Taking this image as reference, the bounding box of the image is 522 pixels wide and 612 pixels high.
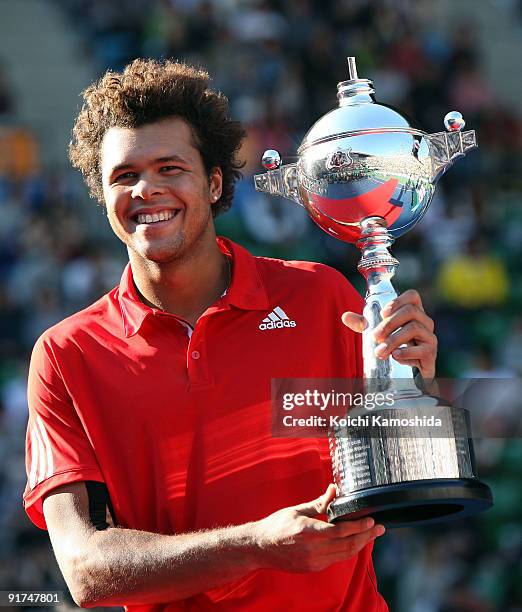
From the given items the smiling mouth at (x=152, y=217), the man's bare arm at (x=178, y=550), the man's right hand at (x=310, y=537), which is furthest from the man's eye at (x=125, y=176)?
the man's right hand at (x=310, y=537)

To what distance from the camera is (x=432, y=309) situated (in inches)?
340

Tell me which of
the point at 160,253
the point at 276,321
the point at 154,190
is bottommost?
the point at 276,321

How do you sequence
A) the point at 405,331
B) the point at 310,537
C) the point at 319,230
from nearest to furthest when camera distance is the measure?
the point at 310,537, the point at 405,331, the point at 319,230

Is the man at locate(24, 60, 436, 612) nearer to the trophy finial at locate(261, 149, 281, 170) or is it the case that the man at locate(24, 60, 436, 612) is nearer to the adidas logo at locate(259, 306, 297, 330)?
the adidas logo at locate(259, 306, 297, 330)

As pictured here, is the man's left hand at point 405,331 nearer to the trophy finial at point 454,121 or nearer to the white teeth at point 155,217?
the trophy finial at point 454,121

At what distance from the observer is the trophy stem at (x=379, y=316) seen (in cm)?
252

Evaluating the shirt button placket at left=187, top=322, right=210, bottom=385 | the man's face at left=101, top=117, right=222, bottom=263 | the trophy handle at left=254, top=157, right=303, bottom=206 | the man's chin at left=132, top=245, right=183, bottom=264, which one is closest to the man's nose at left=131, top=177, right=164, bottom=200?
the man's face at left=101, top=117, right=222, bottom=263

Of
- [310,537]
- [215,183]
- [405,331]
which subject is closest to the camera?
[310,537]

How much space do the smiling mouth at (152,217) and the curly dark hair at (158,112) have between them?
0.23m

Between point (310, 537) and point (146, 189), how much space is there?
3.15 feet

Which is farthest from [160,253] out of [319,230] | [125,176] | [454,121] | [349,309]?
[319,230]

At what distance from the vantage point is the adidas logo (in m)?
2.93

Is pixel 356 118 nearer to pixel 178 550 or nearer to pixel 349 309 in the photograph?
pixel 349 309

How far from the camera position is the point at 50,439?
9.49 ft
